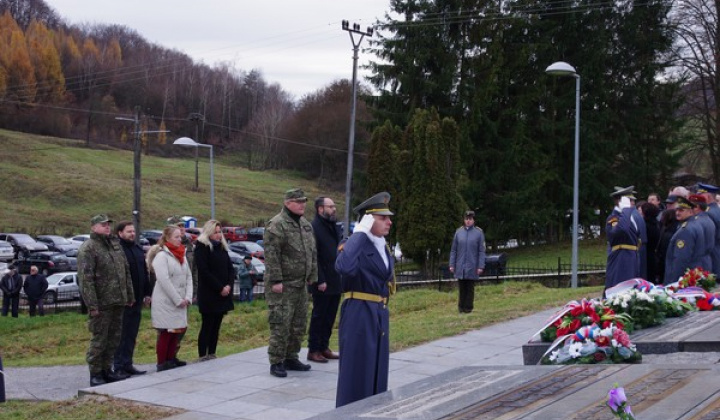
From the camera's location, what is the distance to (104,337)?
9758 mm

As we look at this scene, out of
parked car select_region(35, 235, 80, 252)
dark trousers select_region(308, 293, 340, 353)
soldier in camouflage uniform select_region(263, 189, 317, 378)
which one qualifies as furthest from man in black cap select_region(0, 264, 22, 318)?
parked car select_region(35, 235, 80, 252)

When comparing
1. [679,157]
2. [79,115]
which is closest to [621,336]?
[679,157]

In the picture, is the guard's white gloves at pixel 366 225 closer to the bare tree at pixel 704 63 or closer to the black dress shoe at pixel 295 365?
the black dress shoe at pixel 295 365

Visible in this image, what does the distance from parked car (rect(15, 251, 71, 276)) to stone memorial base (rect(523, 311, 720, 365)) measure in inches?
1125

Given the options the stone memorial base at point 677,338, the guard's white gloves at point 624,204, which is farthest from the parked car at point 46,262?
the stone memorial base at point 677,338

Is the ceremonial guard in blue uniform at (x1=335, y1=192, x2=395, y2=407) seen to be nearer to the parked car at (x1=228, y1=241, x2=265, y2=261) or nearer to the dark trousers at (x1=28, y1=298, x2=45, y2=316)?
the dark trousers at (x1=28, y1=298, x2=45, y2=316)

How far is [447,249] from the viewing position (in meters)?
35.4

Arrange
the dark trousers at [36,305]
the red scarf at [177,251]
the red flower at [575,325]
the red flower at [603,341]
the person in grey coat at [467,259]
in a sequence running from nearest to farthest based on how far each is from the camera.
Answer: the red flower at [603,341], the red flower at [575,325], the red scarf at [177,251], the person in grey coat at [467,259], the dark trousers at [36,305]

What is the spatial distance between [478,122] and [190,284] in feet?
108

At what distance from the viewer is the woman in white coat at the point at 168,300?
32.7 ft

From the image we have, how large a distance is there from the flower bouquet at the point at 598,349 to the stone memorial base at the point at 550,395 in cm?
48

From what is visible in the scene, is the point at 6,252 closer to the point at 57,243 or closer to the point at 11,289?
the point at 57,243

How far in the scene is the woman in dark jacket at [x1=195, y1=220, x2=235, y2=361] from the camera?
10305 millimetres

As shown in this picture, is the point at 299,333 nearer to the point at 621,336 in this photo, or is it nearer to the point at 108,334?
the point at 108,334
